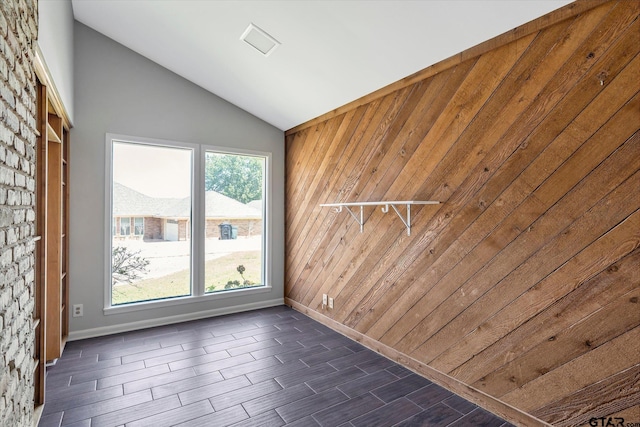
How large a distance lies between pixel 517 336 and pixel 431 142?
142 centimetres

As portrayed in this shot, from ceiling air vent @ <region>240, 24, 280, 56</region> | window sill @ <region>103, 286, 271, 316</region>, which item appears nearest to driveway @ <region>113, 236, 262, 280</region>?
window sill @ <region>103, 286, 271, 316</region>

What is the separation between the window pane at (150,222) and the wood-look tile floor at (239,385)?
1.87 feet

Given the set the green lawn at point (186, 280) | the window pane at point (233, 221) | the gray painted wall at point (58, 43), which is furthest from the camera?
the window pane at point (233, 221)

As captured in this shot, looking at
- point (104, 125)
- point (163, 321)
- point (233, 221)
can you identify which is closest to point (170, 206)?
point (233, 221)

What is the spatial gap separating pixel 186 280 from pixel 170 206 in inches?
34.8

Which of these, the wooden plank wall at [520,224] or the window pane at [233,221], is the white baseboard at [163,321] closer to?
the window pane at [233,221]

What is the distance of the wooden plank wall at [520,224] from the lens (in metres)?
1.66

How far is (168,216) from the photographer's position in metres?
3.90

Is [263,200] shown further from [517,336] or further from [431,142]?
[517,336]

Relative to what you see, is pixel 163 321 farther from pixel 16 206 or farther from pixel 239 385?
pixel 16 206

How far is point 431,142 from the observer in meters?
2.58

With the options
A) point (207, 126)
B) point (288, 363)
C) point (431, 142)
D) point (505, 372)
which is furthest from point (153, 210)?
point (505, 372)

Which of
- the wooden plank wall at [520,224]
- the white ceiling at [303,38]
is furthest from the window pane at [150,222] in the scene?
the wooden plank wall at [520,224]

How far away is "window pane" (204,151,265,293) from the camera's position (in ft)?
13.5
